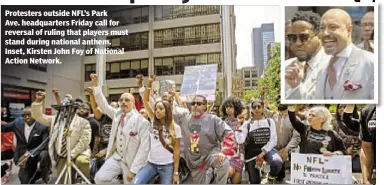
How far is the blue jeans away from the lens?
489 centimetres

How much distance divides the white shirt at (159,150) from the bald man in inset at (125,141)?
6 centimetres

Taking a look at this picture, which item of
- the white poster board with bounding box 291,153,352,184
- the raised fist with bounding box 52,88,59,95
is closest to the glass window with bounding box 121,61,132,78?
the raised fist with bounding box 52,88,59,95

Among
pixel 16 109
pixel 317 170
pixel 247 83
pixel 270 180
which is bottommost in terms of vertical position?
pixel 270 180

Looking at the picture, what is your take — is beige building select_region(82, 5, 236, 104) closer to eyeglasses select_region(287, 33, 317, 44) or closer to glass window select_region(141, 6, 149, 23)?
glass window select_region(141, 6, 149, 23)

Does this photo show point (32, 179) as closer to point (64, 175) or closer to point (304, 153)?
point (64, 175)

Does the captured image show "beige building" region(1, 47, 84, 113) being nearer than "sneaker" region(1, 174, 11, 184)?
Yes

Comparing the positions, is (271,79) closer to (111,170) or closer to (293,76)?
(293,76)

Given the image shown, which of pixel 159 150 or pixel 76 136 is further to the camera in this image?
pixel 76 136

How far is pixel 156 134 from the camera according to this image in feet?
16.1

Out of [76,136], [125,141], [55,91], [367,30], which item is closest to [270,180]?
[125,141]

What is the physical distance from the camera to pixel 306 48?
4891mm

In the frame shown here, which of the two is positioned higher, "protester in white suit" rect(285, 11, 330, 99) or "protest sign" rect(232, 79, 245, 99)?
"protester in white suit" rect(285, 11, 330, 99)

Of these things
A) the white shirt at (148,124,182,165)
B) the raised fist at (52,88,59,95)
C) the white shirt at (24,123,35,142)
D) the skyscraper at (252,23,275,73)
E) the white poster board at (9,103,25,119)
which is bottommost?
the white shirt at (148,124,182,165)

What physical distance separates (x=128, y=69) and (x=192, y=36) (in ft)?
2.46
